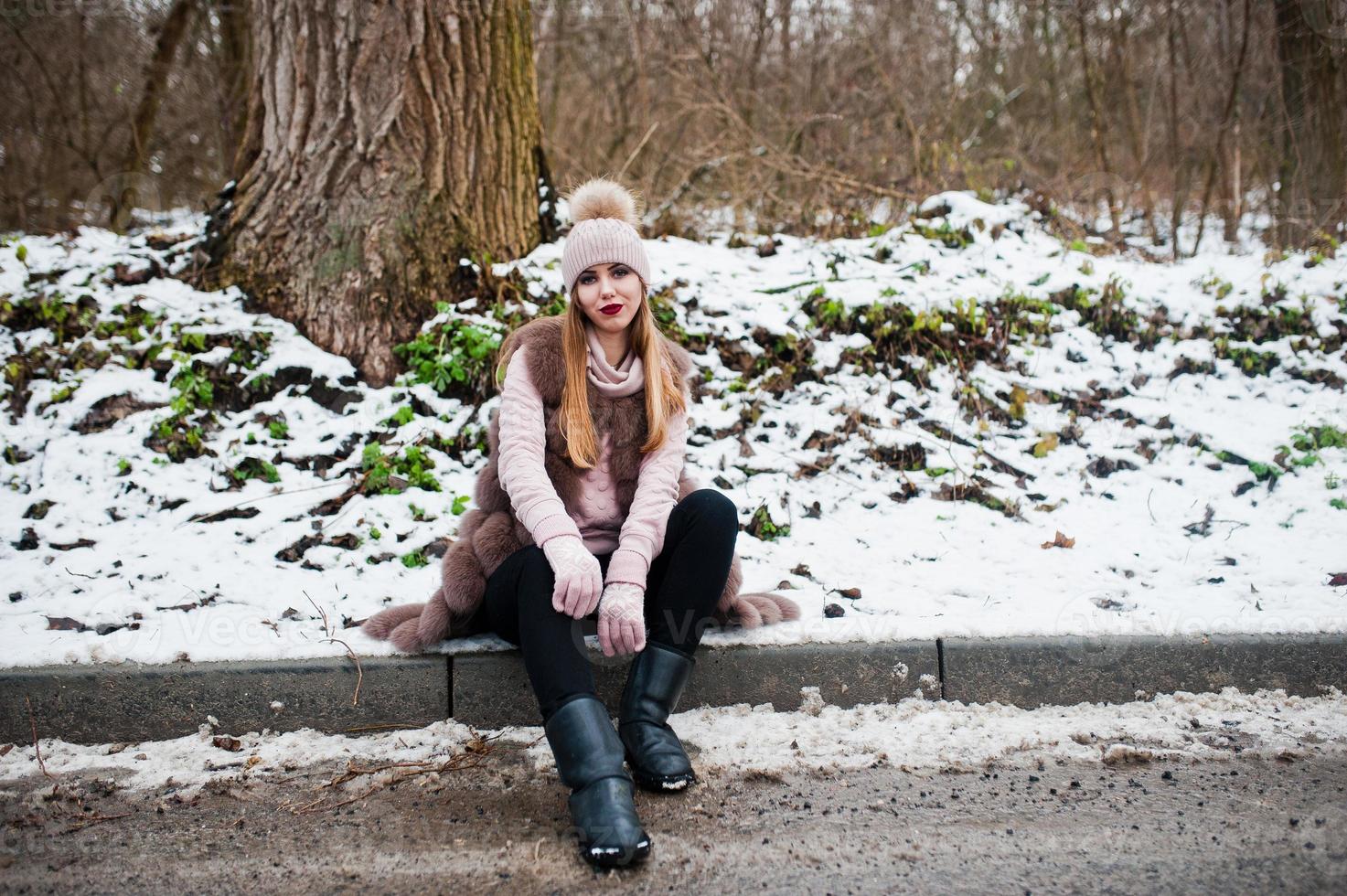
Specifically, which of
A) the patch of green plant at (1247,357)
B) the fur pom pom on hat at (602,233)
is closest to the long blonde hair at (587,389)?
the fur pom pom on hat at (602,233)

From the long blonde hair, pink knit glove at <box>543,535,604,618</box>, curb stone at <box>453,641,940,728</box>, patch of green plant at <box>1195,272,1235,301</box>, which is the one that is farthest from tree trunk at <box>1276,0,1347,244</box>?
pink knit glove at <box>543,535,604,618</box>

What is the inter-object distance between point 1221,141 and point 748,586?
6146 millimetres

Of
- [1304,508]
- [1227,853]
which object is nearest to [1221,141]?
[1304,508]

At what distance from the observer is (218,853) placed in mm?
2283

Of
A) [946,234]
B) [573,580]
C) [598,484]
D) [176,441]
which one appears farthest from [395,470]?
[946,234]

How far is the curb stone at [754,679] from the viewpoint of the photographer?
2.88 metres

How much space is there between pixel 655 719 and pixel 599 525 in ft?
2.04

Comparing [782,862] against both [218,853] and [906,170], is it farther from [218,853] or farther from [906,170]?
[906,170]

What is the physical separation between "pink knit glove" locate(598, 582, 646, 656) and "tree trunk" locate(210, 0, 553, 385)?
2518 millimetres

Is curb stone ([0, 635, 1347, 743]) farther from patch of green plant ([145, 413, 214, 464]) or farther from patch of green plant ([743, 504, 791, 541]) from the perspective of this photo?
patch of green plant ([145, 413, 214, 464])

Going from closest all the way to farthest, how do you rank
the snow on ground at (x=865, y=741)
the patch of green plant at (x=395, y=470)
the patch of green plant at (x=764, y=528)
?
the snow on ground at (x=865, y=741) < the patch of green plant at (x=764, y=528) < the patch of green plant at (x=395, y=470)

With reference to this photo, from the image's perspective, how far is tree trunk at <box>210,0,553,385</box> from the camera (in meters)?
4.77

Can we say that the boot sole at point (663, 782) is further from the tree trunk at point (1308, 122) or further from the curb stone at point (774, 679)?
the tree trunk at point (1308, 122)

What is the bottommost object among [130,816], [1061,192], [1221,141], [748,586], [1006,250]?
[130,816]
